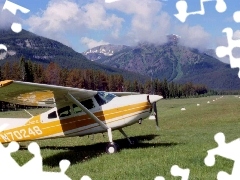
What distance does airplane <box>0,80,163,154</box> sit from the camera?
1523 cm

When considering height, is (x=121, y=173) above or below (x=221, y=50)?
below

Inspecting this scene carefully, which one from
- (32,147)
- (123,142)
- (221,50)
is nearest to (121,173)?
(32,147)

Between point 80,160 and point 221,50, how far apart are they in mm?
8086

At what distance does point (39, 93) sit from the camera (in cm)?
1458

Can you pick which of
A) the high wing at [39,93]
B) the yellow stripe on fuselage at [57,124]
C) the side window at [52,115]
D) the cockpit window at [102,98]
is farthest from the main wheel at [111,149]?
the side window at [52,115]

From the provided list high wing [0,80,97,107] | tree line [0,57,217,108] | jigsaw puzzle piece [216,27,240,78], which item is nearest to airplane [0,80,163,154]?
high wing [0,80,97,107]

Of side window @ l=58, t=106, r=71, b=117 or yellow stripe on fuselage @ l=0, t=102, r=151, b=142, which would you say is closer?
yellow stripe on fuselage @ l=0, t=102, r=151, b=142

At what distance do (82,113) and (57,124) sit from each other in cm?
132

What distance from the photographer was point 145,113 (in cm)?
1547

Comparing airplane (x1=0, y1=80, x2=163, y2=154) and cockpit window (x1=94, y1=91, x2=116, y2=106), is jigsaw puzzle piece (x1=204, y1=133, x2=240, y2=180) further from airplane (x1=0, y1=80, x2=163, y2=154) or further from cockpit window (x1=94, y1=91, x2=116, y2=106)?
cockpit window (x1=94, y1=91, x2=116, y2=106)

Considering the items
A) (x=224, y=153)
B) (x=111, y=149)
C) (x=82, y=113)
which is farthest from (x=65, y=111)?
(x=224, y=153)

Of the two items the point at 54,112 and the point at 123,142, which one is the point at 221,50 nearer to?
the point at 54,112

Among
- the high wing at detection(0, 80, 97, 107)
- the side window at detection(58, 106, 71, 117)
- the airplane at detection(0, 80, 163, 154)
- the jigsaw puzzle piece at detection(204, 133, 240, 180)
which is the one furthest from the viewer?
the side window at detection(58, 106, 71, 117)

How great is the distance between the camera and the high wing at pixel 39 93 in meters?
12.6
